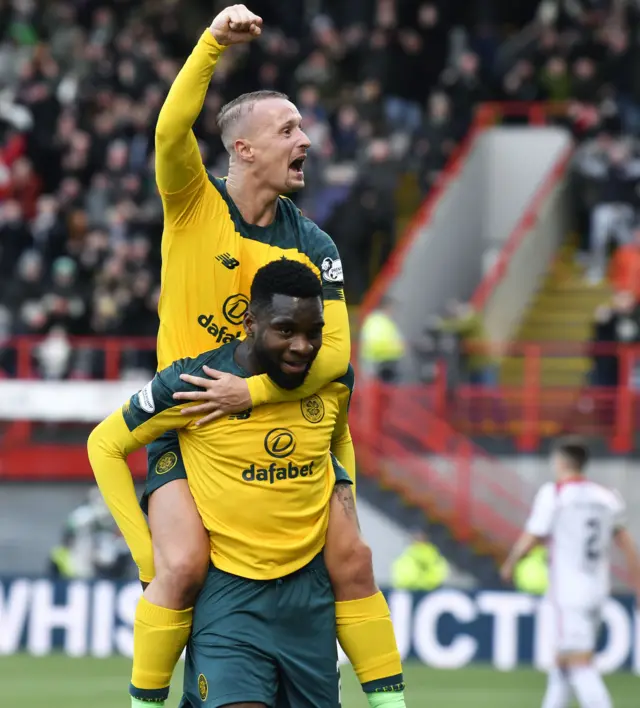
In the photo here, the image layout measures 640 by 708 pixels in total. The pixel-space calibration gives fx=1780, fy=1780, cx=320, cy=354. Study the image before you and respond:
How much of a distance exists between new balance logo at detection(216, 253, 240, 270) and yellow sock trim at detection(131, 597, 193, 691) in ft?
3.87

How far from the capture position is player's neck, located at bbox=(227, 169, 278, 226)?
627 cm

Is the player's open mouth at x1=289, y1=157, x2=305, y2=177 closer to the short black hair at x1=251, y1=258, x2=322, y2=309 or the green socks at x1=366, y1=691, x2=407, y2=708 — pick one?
the short black hair at x1=251, y1=258, x2=322, y2=309

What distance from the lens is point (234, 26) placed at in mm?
5852

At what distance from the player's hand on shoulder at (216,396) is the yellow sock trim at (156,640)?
0.67m

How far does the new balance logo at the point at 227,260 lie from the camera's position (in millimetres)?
6152

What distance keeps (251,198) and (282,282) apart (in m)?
0.50

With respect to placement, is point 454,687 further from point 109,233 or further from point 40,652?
point 109,233

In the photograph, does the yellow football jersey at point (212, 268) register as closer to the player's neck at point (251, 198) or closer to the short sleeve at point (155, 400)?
the player's neck at point (251, 198)

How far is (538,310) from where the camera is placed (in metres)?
21.6

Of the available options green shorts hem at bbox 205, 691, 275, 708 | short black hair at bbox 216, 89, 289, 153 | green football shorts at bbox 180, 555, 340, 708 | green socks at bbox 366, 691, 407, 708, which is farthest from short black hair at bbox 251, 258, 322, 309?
green socks at bbox 366, 691, 407, 708

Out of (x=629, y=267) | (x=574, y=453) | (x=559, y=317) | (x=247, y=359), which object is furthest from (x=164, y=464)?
(x=559, y=317)

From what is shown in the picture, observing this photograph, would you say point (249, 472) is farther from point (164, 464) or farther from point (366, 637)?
point (366, 637)

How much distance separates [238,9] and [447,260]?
1531cm

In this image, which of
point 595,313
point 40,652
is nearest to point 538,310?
point 595,313
